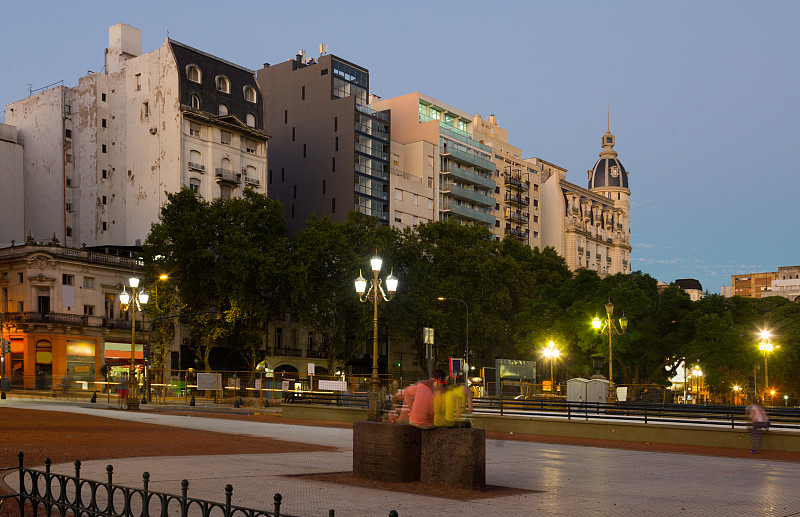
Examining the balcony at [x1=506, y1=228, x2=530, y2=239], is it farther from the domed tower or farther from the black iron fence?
the black iron fence

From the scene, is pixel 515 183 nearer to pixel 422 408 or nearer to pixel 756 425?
pixel 756 425

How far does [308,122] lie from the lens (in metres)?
91.8

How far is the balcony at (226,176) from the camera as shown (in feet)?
250

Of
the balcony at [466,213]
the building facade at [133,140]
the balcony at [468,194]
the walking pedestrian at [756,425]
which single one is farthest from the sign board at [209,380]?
the balcony at [468,194]

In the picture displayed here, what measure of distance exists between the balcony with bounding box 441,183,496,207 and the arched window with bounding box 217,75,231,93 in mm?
31428

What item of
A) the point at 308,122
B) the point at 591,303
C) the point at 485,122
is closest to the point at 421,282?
the point at 591,303

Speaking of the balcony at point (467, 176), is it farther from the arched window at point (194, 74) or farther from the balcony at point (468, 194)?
the arched window at point (194, 74)

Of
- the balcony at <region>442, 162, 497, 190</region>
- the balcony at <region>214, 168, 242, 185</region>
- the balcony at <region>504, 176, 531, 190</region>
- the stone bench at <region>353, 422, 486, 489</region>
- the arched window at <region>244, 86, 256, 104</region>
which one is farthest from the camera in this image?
the balcony at <region>504, 176, 531, 190</region>

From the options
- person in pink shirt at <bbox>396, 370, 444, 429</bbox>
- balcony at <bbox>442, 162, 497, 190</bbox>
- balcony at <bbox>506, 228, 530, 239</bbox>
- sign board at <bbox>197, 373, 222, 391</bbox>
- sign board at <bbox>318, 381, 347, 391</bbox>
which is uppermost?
balcony at <bbox>442, 162, 497, 190</bbox>

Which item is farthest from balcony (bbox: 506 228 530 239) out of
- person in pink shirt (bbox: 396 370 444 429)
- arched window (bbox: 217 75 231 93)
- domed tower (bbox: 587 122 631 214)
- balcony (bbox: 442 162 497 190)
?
person in pink shirt (bbox: 396 370 444 429)

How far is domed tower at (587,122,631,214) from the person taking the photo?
146 metres

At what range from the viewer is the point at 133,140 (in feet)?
253

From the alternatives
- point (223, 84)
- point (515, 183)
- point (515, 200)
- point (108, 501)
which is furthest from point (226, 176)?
point (108, 501)

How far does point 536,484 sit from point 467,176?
91.9m
